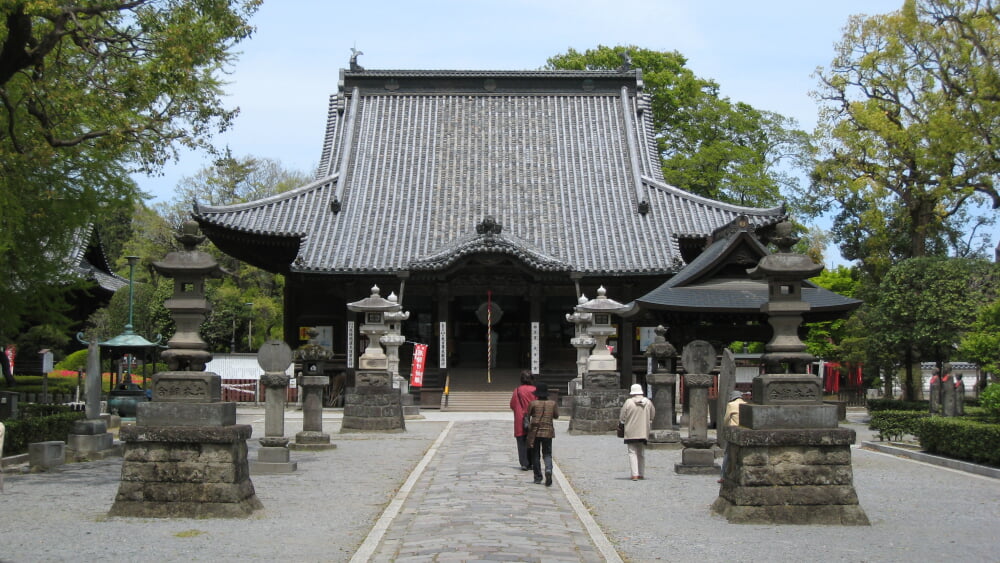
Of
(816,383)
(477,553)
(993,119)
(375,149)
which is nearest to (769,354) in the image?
(816,383)

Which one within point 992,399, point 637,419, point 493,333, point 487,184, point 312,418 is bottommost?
point 312,418

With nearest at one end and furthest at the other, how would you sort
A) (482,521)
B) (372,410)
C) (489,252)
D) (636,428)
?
(482,521) < (636,428) < (372,410) < (489,252)

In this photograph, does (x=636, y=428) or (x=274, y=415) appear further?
(x=274, y=415)

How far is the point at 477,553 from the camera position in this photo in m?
8.86

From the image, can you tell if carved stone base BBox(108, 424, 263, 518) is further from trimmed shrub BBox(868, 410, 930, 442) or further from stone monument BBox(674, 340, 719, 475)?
trimmed shrub BBox(868, 410, 930, 442)

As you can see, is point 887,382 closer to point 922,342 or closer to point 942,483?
point 922,342

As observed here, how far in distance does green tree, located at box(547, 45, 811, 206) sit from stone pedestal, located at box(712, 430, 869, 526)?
115ft

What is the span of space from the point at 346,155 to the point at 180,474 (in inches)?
1195

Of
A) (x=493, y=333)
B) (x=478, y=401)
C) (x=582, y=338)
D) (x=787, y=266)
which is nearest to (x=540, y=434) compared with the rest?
(x=787, y=266)

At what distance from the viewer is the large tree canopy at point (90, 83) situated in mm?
14555

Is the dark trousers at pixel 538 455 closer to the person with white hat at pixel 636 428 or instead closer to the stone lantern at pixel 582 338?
the person with white hat at pixel 636 428

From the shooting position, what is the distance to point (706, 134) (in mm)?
48094

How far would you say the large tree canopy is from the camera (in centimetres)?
1455

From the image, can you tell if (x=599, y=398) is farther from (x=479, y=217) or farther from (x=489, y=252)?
(x=479, y=217)
